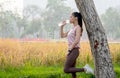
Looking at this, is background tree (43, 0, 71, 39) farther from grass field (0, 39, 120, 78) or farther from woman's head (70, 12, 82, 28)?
woman's head (70, 12, 82, 28)

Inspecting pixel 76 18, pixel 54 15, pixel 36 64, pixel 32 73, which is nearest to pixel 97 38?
pixel 76 18

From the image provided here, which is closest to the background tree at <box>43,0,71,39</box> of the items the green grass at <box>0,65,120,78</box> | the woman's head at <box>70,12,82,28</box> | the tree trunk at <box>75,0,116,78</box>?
the green grass at <box>0,65,120,78</box>

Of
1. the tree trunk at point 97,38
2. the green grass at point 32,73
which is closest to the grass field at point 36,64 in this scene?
the green grass at point 32,73

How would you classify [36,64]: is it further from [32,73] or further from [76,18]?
[76,18]

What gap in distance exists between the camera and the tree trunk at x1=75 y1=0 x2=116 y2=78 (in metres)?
5.85

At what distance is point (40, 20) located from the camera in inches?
2141

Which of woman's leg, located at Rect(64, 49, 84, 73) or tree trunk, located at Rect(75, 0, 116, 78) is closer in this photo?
tree trunk, located at Rect(75, 0, 116, 78)

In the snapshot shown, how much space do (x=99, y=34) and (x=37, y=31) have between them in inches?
1831

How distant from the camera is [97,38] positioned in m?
5.85

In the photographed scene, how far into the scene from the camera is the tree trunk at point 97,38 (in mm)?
5852

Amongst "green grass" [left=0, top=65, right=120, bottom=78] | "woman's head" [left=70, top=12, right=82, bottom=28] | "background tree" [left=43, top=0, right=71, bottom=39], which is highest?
"background tree" [left=43, top=0, right=71, bottom=39]

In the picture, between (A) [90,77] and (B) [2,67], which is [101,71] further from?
(B) [2,67]

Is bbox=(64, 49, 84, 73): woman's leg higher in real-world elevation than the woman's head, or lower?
lower

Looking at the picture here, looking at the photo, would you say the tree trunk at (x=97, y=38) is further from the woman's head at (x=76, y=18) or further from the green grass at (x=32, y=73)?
the green grass at (x=32, y=73)
